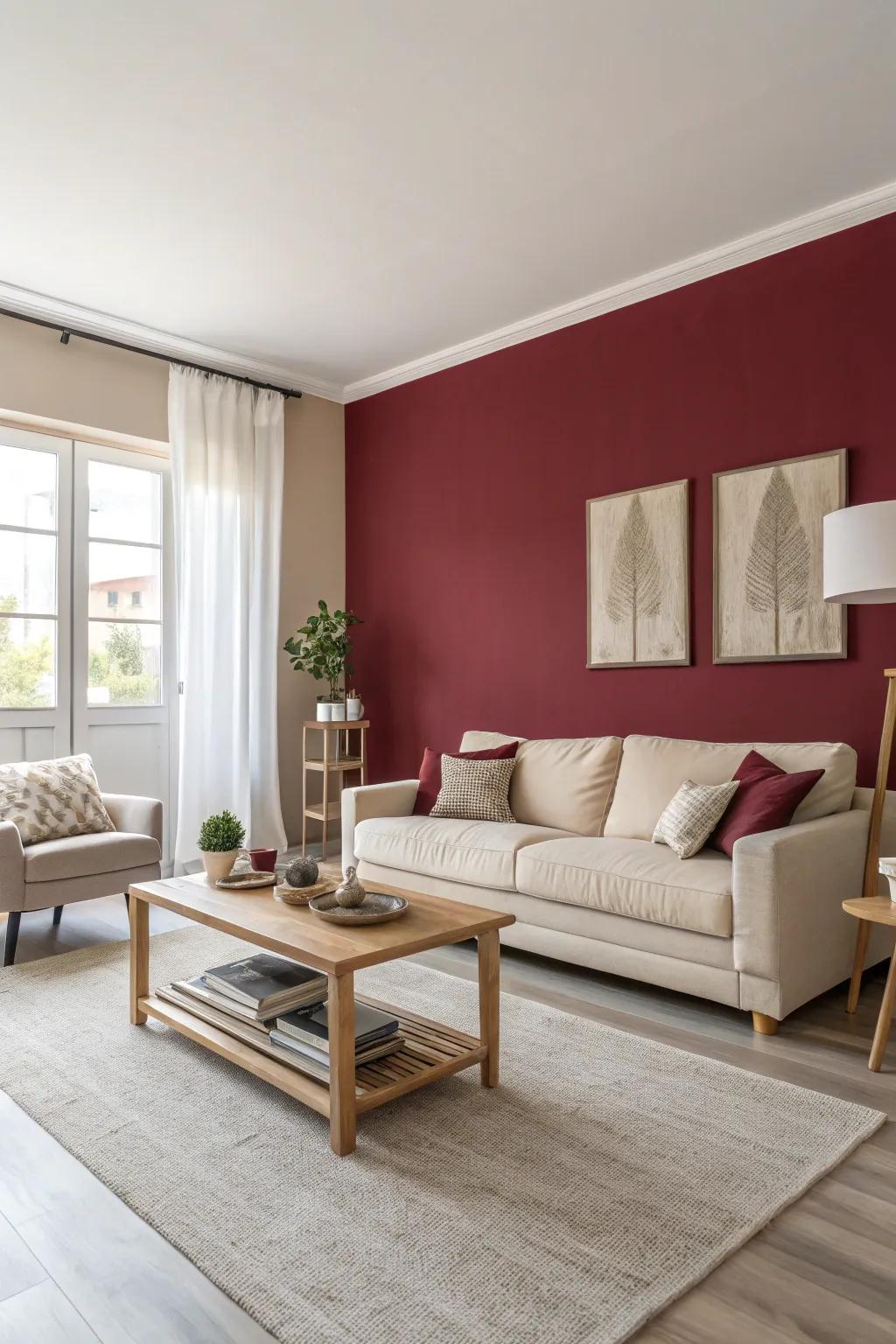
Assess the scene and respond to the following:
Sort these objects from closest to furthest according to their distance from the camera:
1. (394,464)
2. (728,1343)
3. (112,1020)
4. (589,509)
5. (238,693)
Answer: (728,1343)
(112,1020)
(589,509)
(238,693)
(394,464)

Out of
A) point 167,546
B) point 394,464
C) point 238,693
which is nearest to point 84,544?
point 167,546

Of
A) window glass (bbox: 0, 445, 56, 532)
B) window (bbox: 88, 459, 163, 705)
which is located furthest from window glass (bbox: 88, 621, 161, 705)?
window glass (bbox: 0, 445, 56, 532)

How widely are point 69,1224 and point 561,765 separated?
2.71 meters

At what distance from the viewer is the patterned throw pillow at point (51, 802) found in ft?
12.3

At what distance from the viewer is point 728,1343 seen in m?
1.44

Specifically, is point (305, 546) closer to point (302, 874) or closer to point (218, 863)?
point (218, 863)

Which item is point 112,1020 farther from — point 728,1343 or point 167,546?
point 167,546

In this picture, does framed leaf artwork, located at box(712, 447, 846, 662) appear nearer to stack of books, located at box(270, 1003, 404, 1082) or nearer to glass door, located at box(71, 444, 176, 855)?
stack of books, located at box(270, 1003, 404, 1082)

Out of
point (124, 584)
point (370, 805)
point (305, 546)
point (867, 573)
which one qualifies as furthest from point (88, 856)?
point (867, 573)

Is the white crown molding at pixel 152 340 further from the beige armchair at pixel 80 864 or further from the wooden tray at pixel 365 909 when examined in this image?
the wooden tray at pixel 365 909

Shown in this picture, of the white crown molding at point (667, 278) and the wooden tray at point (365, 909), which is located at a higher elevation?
the white crown molding at point (667, 278)

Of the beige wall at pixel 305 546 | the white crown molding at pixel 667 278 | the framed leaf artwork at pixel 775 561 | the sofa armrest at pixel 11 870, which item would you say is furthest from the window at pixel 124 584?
the framed leaf artwork at pixel 775 561

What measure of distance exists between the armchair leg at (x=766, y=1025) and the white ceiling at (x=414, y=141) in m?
2.91

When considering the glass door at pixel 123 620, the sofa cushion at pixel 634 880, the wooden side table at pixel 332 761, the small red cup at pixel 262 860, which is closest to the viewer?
the sofa cushion at pixel 634 880
